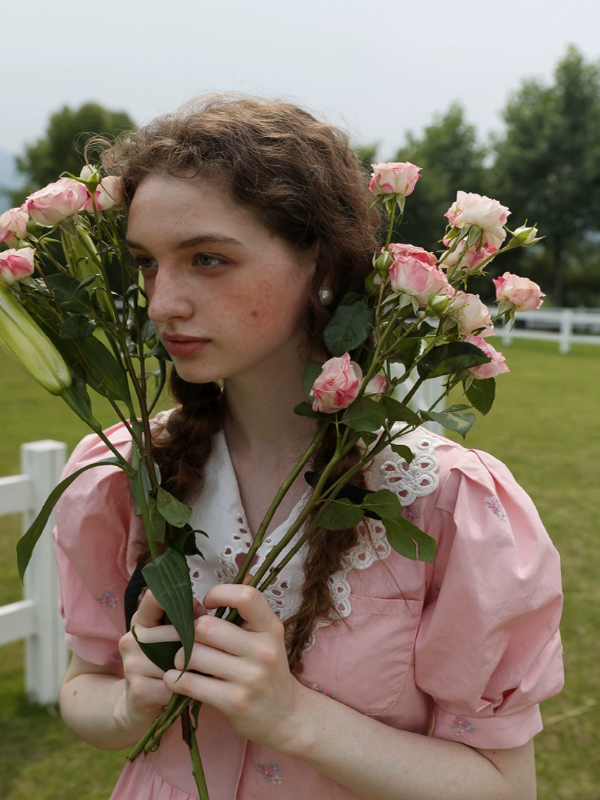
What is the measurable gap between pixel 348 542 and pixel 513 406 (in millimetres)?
8759

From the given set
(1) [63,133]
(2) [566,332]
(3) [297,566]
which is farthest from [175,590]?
(1) [63,133]

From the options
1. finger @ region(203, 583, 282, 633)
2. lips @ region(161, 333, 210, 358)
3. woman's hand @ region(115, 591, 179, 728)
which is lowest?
woman's hand @ region(115, 591, 179, 728)

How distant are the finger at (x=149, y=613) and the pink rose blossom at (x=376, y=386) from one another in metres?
0.48

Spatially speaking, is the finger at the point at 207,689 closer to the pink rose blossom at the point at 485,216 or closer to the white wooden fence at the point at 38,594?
the pink rose blossom at the point at 485,216

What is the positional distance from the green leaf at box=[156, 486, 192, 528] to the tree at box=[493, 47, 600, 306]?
30462 millimetres

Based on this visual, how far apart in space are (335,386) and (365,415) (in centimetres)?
6

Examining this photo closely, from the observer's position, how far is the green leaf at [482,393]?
44.2 inches

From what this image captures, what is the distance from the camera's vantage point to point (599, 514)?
18.6 feet

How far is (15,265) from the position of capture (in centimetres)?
110

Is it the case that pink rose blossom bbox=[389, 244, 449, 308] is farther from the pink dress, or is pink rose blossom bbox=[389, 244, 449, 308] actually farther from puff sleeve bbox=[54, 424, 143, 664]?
puff sleeve bbox=[54, 424, 143, 664]

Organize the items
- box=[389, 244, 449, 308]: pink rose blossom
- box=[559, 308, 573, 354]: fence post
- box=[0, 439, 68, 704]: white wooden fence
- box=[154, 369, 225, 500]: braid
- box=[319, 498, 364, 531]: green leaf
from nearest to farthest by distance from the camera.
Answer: box=[389, 244, 449, 308]: pink rose blossom < box=[319, 498, 364, 531]: green leaf < box=[154, 369, 225, 500]: braid < box=[0, 439, 68, 704]: white wooden fence < box=[559, 308, 573, 354]: fence post

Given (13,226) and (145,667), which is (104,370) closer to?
(13,226)

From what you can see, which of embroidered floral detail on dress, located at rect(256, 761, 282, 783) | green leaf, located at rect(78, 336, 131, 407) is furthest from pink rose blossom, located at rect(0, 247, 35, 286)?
embroidered floral detail on dress, located at rect(256, 761, 282, 783)

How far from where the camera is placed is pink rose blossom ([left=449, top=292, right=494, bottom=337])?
103 cm
